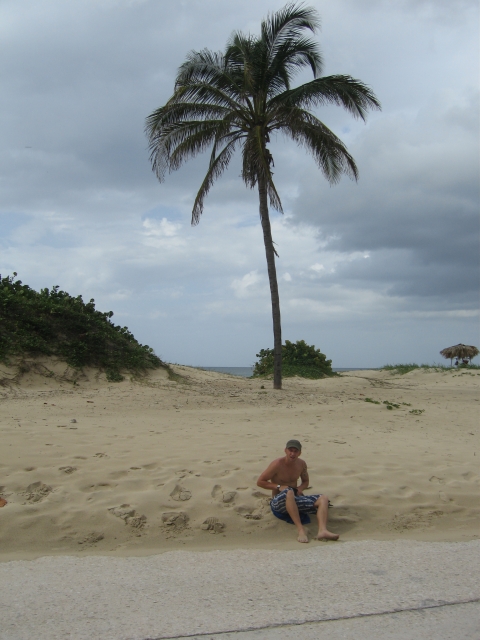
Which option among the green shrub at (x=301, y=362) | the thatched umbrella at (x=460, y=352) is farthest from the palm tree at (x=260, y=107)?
A: the thatched umbrella at (x=460, y=352)

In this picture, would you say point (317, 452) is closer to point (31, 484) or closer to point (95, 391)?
point (31, 484)

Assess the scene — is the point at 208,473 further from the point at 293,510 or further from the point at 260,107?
the point at 260,107

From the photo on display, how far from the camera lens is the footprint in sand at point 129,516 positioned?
15.4 ft

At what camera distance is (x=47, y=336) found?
42.5ft

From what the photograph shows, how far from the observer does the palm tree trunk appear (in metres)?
13.3

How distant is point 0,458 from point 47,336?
7.55 metres

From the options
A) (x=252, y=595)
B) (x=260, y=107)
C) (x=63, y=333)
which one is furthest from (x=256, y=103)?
(x=252, y=595)

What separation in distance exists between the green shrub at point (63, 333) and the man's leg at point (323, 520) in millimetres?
8344

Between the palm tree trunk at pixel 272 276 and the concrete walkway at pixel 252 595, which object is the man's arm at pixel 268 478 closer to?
the concrete walkway at pixel 252 595

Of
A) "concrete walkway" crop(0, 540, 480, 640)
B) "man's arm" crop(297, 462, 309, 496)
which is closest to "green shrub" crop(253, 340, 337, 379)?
"man's arm" crop(297, 462, 309, 496)

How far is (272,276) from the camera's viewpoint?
13.4 metres

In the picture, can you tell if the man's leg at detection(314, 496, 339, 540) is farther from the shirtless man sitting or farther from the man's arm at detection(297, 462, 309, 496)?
the man's arm at detection(297, 462, 309, 496)

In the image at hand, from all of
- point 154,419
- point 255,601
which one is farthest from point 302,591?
point 154,419

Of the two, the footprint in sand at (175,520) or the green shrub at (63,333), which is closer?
the footprint in sand at (175,520)
